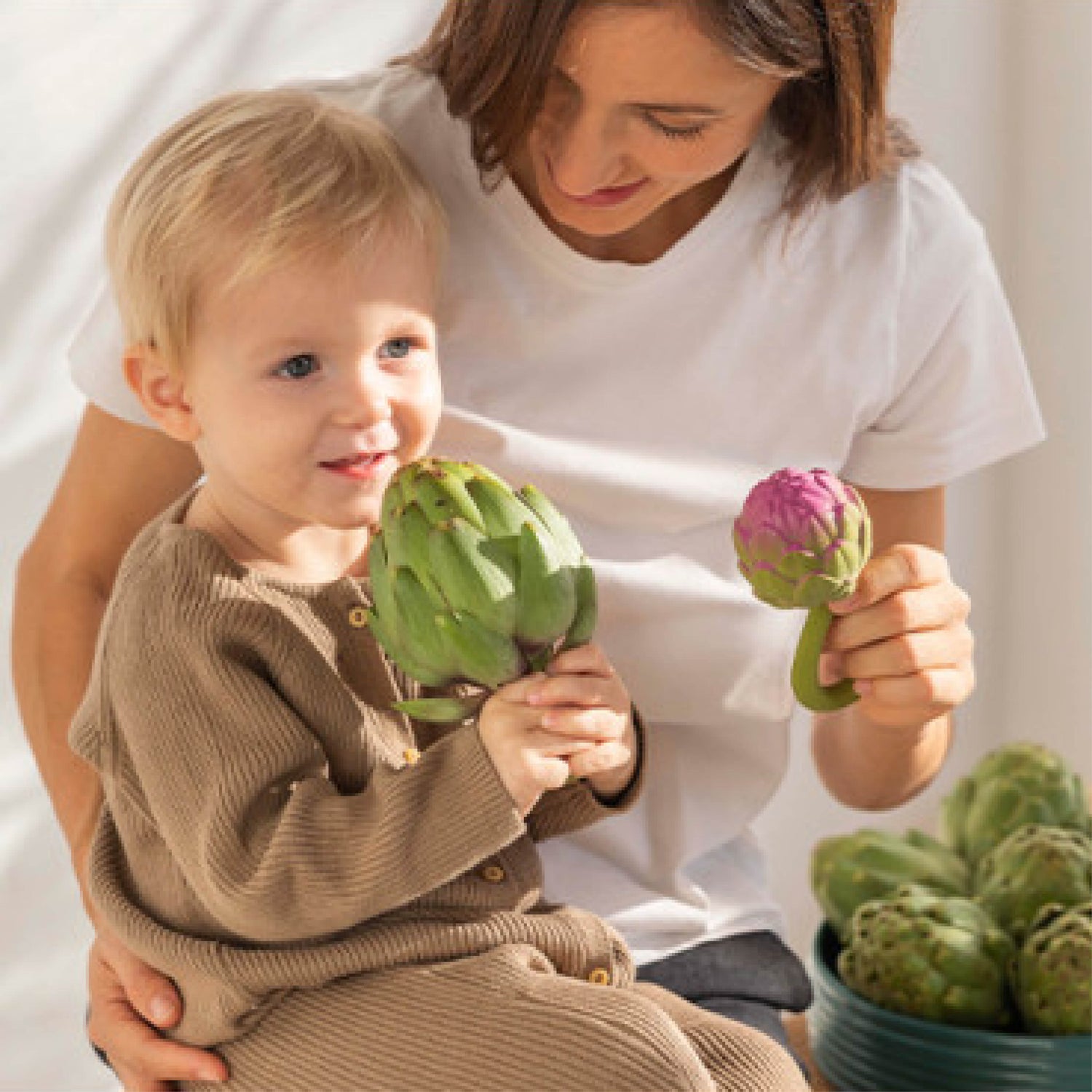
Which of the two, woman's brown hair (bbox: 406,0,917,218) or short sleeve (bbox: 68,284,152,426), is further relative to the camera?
short sleeve (bbox: 68,284,152,426)

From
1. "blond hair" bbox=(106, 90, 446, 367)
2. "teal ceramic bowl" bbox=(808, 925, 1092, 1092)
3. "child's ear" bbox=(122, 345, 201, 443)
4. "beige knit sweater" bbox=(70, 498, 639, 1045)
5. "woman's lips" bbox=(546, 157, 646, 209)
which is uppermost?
"blond hair" bbox=(106, 90, 446, 367)

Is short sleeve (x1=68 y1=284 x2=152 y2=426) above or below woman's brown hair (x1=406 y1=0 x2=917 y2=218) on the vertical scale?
below

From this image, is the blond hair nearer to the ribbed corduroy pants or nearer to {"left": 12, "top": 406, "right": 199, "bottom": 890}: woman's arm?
{"left": 12, "top": 406, "right": 199, "bottom": 890}: woman's arm

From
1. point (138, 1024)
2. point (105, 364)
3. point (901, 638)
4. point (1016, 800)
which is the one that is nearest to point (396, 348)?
point (105, 364)

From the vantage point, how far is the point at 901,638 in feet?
4.41

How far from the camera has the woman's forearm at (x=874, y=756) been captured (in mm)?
1702

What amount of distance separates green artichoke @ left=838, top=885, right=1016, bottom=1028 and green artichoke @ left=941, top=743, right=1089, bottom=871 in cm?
→ 19

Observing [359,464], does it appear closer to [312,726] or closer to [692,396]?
[312,726]

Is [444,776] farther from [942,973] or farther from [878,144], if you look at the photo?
[942,973]

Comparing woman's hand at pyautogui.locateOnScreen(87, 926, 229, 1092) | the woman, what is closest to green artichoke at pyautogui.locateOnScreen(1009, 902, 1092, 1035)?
the woman

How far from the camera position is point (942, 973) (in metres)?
1.91

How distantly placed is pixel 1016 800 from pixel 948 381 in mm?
655

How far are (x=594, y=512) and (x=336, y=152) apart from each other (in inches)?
15.3

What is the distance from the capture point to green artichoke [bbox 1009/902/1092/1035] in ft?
6.07
